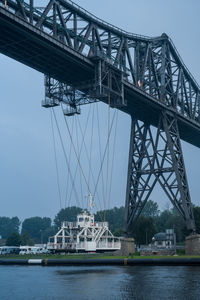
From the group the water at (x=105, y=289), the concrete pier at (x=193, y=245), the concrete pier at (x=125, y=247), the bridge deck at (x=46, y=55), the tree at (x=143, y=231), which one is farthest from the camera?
the tree at (x=143, y=231)

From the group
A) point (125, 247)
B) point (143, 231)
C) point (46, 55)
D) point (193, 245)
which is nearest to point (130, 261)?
point (125, 247)

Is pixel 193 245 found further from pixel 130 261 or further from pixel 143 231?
pixel 143 231

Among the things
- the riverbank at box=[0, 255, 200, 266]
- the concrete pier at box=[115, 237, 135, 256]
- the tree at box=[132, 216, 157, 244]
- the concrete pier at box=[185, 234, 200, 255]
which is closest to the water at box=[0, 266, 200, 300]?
the riverbank at box=[0, 255, 200, 266]

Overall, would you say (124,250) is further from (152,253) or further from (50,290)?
(50,290)

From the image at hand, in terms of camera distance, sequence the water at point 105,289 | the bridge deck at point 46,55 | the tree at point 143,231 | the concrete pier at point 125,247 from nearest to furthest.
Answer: the water at point 105,289 < the bridge deck at point 46,55 < the concrete pier at point 125,247 < the tree at point 143,231

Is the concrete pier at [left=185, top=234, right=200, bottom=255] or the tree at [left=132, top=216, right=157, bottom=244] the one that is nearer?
the concrete pier at [left=185, top=234, right=200, bottom=255]

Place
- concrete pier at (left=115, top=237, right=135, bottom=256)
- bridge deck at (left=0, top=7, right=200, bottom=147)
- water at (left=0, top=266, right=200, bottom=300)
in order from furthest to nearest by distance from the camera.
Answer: concrete pier at (left=115, top=237, right=135, bottom=256)
bridge deck at (left=0, top=7, right=200, bottom=147)
water at (left=0, top=266, right=200, bottom=300)

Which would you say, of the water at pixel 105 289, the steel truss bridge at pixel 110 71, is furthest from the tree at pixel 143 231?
the water at pixel 105 289

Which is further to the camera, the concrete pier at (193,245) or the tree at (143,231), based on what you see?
the tree at (143,231)

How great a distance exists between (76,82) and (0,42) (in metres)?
13.1

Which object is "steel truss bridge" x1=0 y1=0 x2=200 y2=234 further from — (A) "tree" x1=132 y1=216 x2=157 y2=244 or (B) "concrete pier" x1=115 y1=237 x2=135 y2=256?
(A) "tree" x1=132 y1=216 x2=157 y2=244

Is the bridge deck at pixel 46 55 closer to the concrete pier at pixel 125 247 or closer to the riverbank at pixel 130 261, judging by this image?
the concrete pier at pixel 125 247

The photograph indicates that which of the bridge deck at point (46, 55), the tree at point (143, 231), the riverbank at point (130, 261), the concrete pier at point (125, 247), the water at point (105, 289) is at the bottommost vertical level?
the water at point (105, 289)

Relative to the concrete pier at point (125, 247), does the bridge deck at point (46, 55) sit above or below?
above
